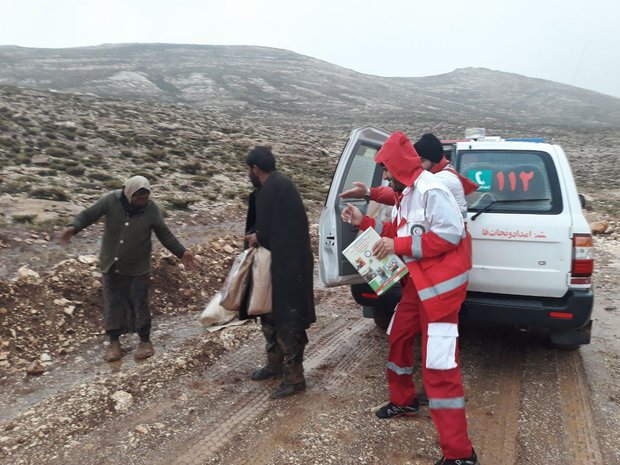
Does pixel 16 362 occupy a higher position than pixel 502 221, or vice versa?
pixel 502 221

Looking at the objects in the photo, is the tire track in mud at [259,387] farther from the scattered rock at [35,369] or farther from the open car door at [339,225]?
the scattered rock at [35,369]

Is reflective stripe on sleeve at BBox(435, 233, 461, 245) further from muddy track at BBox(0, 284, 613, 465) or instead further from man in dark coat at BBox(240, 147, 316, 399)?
muddy track at BBox(0, 284, 613, 465)

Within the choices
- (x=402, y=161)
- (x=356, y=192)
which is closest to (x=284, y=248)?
(x=356, y=192)

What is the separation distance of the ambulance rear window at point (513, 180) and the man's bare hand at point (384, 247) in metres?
1.54

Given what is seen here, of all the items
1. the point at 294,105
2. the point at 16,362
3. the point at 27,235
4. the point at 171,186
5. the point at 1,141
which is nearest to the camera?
the point at 16,362

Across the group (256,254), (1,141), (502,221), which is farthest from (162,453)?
(1,141)

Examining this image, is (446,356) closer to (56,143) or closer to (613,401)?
(613,401)

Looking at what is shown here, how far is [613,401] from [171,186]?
35.2ft

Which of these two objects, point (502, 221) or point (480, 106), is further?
point (480, 106)

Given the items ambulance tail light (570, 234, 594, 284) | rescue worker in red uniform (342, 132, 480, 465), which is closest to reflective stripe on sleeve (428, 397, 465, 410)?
rescue worker in red uniform (342, 132, 480, 465)

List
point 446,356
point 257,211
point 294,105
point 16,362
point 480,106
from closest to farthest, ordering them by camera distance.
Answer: point 446,356 < point 257,211 < point 16,362 < point 294,105 < point 480,106

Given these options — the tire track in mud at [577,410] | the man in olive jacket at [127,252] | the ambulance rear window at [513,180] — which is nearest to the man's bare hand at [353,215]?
the ambulance rear window at [513,180]

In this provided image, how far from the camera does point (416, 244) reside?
3203 millimetres

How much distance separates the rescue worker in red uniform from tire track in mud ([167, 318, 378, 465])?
1.20 metres
